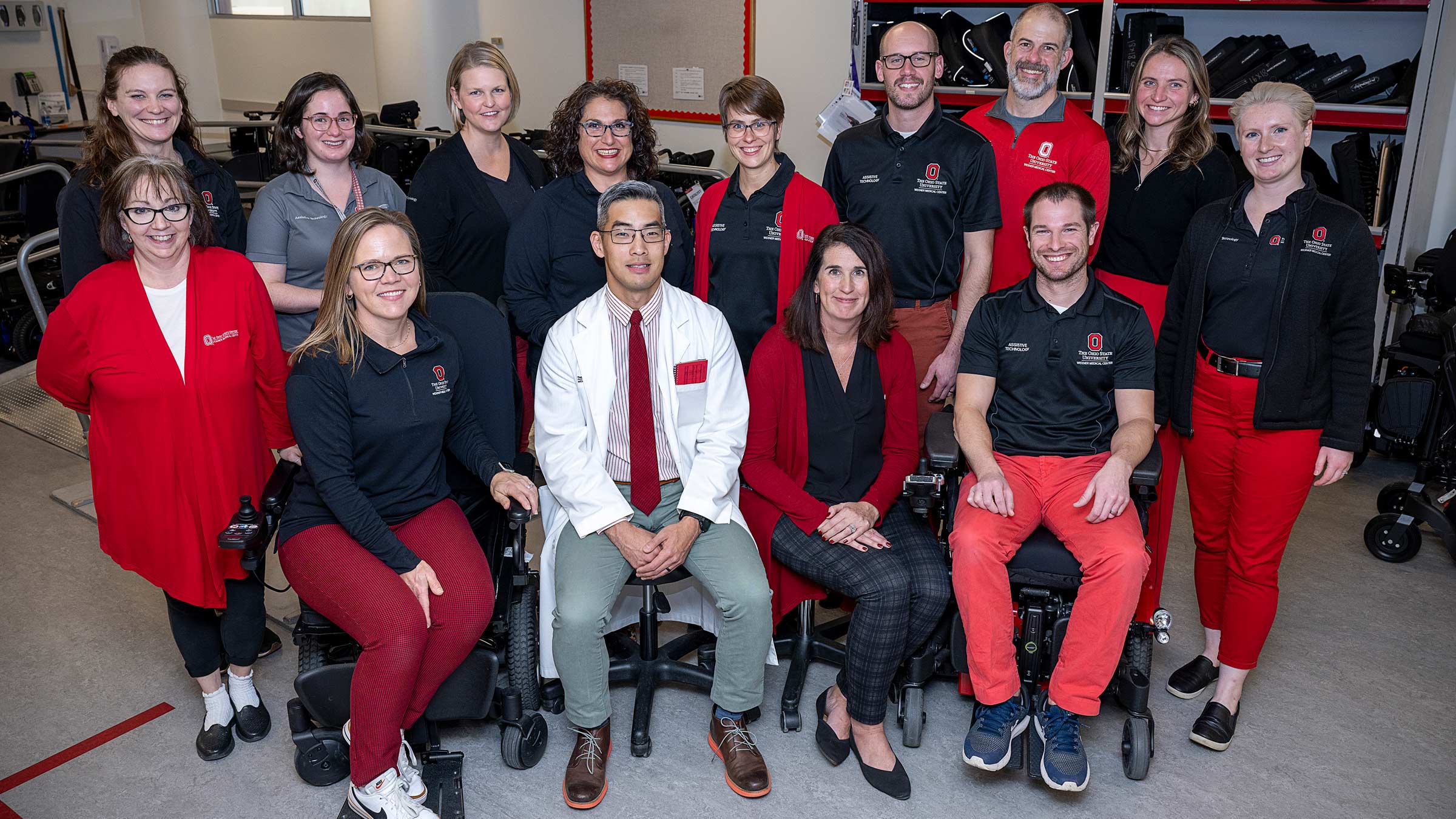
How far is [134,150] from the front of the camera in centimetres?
273

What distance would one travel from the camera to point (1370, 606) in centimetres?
336

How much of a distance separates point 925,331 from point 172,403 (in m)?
2.03

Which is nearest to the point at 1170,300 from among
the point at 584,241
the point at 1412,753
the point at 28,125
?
the point at 1412,753

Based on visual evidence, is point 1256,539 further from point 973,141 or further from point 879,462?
point 973,141

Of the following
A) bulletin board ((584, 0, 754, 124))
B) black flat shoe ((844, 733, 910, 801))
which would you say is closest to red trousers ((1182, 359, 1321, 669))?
black flat shoe ((844, 733, 910, 801))

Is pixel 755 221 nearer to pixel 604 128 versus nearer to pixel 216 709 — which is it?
pixel 604 128

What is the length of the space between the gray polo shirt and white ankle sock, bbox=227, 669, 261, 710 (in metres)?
0.91

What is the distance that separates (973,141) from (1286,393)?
3.57 ft

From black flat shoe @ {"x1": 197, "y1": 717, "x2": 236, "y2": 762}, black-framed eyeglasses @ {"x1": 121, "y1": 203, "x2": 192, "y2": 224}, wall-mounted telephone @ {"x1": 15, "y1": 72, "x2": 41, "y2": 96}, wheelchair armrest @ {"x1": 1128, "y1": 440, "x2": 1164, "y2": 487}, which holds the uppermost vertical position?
wall-mounted telephone @ {"x1": 15, "y1": 72, "x2": 41, "y2": 96}

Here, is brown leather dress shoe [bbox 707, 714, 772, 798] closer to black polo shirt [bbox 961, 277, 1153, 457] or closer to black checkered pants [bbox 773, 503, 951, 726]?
black checkered pants [bbox 773, 503, 951, 726]

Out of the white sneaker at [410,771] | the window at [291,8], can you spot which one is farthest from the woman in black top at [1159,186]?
the window at [291,8]

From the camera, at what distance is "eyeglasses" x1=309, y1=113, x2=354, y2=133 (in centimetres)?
278

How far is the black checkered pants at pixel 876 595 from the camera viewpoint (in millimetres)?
2482

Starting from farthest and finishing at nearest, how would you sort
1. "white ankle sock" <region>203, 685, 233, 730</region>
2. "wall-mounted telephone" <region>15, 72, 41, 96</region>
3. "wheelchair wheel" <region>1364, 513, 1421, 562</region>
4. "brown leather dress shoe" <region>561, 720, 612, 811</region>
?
"wall-mounted telephone" <region>15, 72, 41, 96</region> < "wheelchair wheel" <region>1364, 513, 1421, 562</region> < "white ankle sock" <region>203, 685, 233, 730</region> < "brown leather dress shoe" <region>561, 720, 612, 811</region>
